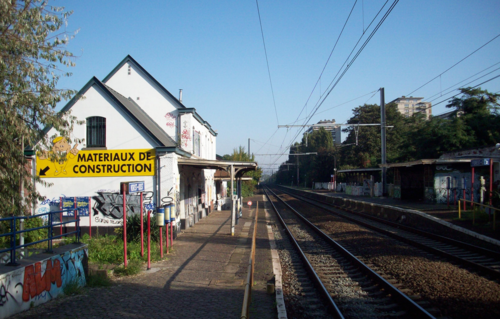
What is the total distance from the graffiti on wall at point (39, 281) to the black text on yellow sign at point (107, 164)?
7403 mm

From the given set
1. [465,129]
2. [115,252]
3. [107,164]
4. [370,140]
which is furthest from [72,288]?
[370,140]

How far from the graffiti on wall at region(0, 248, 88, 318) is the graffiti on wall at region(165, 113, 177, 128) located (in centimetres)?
1222

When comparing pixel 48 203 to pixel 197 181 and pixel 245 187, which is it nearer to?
pixel 197 181

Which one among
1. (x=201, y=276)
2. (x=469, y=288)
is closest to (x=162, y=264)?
(x=201, y=276)

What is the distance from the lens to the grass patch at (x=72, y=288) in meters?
7.56

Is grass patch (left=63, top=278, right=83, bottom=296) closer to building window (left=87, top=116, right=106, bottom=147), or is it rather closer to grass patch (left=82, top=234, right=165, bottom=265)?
grass patch (left=82, top=234, right=165, bottom=265)

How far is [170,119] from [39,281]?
14.0 metres

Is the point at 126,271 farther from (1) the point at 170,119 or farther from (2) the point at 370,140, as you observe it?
(2) the point at 370,140

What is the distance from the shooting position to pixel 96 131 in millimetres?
16078

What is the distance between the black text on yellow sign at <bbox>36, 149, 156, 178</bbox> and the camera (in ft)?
51.2

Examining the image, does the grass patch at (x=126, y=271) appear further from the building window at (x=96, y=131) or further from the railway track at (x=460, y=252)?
the railway track at (x=460, y=252)

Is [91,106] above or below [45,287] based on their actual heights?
above

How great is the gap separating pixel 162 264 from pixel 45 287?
378cm

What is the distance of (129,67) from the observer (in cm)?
2091
